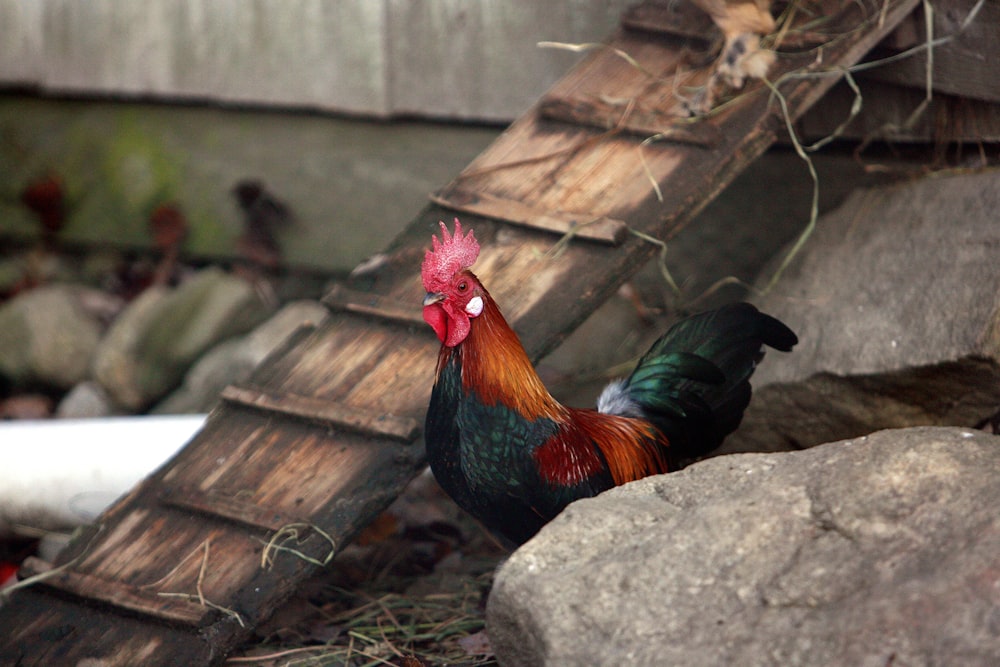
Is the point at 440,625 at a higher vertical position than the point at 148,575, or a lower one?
lower

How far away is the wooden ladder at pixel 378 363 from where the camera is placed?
2930 mm

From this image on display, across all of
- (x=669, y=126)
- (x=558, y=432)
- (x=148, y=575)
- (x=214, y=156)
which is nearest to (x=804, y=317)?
Result: (x=669, y=126)

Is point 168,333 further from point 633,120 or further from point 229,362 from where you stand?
point 633,120

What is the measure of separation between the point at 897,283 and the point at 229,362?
9.72 feet

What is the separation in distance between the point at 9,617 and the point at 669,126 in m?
2.59

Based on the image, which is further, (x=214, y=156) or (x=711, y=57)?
(x=214, y=156)

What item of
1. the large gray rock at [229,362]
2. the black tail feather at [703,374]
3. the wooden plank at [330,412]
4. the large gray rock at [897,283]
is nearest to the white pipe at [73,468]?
the large gray rock at [229,362]

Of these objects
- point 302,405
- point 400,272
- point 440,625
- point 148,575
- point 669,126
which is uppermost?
point 669,126

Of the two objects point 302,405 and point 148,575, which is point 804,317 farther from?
point 148,575

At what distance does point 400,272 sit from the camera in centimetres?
359

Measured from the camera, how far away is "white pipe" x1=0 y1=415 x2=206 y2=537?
13.3ft

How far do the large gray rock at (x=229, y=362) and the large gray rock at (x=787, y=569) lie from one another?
2.74m

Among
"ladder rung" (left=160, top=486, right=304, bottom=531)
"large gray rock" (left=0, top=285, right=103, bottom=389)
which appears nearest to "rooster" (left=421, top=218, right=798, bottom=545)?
"ladder rung" (left=160, top=486, right=304, bottom=531)

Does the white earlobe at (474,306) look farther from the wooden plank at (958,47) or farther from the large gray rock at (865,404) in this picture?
the wooden plank at (958,47)
